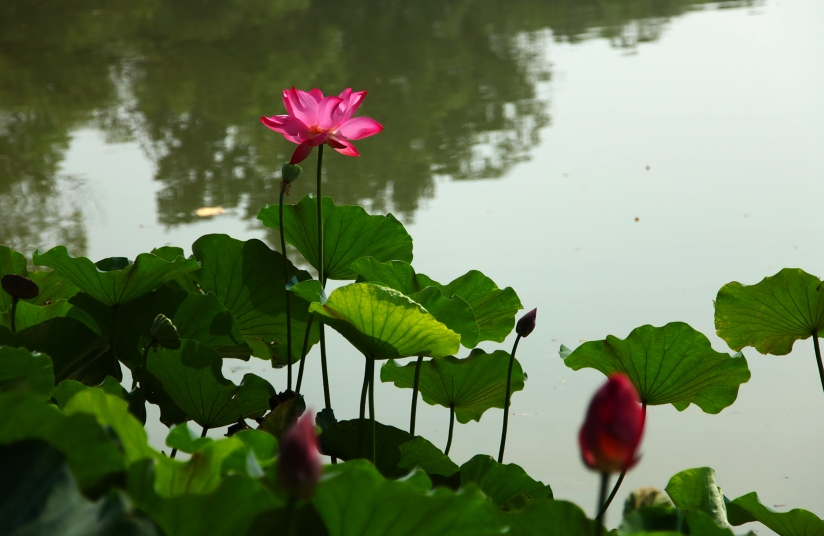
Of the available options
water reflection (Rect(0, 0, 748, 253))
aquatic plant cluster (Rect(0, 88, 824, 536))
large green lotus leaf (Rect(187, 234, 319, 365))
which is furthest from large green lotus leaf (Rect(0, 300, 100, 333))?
water reflection (Rect(0, 0, 748, 253))

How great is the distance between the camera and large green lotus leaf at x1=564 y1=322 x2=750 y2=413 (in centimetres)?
94

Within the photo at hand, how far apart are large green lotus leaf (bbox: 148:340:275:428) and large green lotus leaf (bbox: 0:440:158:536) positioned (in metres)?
0.43

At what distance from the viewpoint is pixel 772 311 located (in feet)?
3.38

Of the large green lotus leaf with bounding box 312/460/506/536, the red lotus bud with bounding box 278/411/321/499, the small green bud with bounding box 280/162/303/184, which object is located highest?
the small green bud with bounding box 280/162/303/184

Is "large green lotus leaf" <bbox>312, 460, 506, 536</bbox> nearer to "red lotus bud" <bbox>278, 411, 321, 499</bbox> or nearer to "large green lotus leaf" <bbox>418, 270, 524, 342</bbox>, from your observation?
"red lotus bud" <bbox>278, 411, 321, 499</bbox>

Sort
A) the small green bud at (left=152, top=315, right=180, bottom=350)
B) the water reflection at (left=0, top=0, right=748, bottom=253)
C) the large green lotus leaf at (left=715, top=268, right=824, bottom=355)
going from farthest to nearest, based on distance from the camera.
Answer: the water reflection at (left=0, top=0, right=748, bottom=253)
the large green lotus leaf at (left=715, top=268, right=824, bottom=355)
the small green bud at (left=152, top=315, right=180, bottom=350)

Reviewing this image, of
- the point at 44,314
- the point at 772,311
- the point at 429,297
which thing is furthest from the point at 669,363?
the point at 44,314

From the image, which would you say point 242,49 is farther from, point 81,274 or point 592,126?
point 81,274

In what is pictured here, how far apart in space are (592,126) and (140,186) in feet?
6.68

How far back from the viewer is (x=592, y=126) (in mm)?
3854

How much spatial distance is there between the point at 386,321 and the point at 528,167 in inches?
102

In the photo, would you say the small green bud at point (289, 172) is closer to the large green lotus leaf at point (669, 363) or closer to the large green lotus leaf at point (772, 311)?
the large green lotus leaf at point (669, 363)

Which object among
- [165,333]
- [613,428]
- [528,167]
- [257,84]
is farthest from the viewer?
[257,84]

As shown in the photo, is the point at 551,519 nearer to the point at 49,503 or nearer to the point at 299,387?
the point at 49,503
